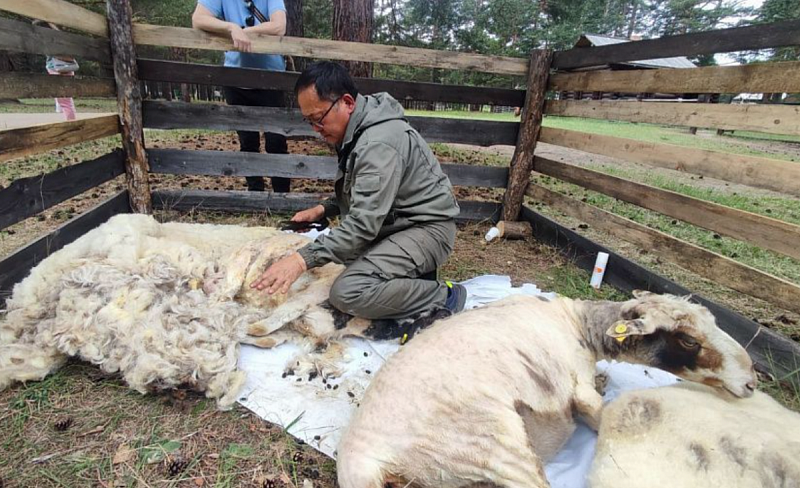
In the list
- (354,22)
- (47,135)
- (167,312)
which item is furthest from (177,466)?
(354,22)

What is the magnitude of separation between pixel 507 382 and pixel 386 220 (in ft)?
5.49

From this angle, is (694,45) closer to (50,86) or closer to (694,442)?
(694,442)

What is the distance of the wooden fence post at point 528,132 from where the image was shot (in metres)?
5.48

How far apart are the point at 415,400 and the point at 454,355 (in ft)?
1.04

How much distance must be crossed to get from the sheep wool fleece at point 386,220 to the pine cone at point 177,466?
50.0 inches

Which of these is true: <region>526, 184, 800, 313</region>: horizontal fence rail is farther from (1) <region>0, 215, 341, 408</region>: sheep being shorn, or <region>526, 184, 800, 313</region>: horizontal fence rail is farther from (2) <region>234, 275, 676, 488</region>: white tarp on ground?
(1) <region>0, 215, 341, 408</region>: sheep being shorn

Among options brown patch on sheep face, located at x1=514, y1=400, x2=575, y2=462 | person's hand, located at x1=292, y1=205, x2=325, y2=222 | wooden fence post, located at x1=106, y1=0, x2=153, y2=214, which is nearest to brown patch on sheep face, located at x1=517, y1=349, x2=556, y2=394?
brown patch on sheep face, located at x1=514, y1=400, x2=575, y2=462

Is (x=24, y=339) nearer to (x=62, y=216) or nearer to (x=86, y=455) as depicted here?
(x=86, y=455)

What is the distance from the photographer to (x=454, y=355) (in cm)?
218

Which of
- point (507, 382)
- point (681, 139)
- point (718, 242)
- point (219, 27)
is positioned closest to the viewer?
point (507, 382)

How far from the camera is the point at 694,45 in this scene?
12.4 ft

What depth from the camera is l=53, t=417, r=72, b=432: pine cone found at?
232cm

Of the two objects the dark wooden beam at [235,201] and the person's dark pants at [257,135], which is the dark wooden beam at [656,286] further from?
the person's dark pants at [257,135]

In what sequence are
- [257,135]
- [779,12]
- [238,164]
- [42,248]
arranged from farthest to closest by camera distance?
[779,12] → [257,135] → [238,164] → [42,248]
